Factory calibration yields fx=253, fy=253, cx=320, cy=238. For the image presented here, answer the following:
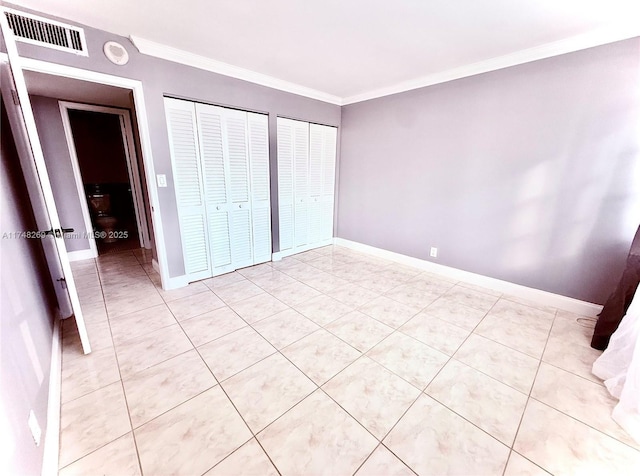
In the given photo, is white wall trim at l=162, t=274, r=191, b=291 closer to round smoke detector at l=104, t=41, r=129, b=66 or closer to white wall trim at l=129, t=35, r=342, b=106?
round smoke detector at l=104, t=41, r=129, b=66

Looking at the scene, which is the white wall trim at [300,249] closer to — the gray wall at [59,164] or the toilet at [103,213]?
the gray wall at [59,164]

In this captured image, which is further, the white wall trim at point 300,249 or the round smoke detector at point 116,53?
the white wall trim at point 300,249

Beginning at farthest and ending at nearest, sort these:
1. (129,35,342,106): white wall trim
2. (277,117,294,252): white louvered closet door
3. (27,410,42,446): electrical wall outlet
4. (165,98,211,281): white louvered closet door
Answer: (277,117,294,252): white louvered closet door
(165,98,211,281): white louvered closet door
(129,35,342,106): white wall trim
(27,410,42,446): electrical wall outlet

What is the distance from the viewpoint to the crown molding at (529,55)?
6.61ft

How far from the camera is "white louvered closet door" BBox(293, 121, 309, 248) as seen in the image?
371cm

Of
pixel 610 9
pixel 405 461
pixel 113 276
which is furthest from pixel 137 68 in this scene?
pixel 610 9

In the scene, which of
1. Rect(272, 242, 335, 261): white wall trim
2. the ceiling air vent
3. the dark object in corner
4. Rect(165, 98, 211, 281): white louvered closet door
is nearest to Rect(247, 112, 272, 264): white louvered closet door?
Rect(272, 242, 335, 261): white wall trim

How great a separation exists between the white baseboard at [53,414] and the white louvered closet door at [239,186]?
1788 mm

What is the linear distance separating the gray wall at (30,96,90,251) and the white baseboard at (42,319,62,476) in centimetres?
240

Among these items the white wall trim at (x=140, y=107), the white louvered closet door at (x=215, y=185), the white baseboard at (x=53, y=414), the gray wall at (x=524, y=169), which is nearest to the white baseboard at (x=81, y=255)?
the white wall trim at (x=140, y=107)

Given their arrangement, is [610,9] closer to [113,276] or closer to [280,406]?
[280,406]

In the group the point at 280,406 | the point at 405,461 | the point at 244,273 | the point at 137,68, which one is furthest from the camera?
the point at 244,273

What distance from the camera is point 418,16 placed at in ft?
6.12

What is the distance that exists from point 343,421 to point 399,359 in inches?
26.2
